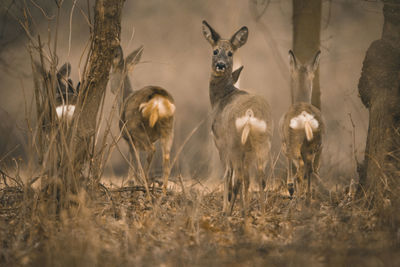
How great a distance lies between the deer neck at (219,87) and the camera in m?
4.52

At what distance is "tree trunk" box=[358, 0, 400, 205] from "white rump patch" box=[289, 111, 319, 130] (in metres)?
0.58

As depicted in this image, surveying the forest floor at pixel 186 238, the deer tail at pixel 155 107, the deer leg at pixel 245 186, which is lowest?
the forest floor at pixel 186 238

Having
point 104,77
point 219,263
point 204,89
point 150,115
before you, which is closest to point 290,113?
point 150,115

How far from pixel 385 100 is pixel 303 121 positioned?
2.99 ft

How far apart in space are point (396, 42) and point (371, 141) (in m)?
1.00

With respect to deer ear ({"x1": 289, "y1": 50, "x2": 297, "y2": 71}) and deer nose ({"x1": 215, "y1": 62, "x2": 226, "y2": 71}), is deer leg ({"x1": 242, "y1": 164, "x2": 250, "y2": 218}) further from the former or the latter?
deer ear ({"x1": 289, "y1": 50, "x2": 297, "y2": 71})

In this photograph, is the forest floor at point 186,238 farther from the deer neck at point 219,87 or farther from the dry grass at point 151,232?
the deer neck at point 219,87

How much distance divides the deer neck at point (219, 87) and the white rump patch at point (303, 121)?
2.55 feet

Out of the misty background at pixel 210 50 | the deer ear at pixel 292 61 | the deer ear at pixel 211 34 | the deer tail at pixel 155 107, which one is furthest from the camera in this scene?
the misty background at pixel 210 50

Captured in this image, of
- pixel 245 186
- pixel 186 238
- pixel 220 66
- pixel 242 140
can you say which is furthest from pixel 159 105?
pixel 186 238

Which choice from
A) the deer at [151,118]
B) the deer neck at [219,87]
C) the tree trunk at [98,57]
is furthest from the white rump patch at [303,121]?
the tree trunk at [98,57]

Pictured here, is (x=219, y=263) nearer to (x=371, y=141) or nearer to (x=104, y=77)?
(x=104, y=77)

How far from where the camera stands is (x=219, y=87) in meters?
4.56

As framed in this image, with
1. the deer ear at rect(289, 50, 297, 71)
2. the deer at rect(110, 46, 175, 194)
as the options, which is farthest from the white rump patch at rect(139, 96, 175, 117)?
the deer ear at rect(289, 50, 297, 71)
